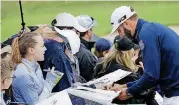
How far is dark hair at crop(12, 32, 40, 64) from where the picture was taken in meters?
4.68

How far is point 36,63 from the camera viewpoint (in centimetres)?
482

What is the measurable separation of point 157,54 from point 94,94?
2.09 feet

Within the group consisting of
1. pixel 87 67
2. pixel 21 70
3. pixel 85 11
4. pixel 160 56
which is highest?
pixel 160 56

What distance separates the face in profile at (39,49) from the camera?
4.75 meters

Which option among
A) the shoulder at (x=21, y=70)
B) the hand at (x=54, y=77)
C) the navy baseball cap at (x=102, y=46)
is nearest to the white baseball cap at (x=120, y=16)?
the hand at (x=54, y=77)

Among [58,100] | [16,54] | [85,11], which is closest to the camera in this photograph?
[58,100]

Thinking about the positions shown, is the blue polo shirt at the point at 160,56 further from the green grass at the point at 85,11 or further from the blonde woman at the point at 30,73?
the green grass at the point at 85,11

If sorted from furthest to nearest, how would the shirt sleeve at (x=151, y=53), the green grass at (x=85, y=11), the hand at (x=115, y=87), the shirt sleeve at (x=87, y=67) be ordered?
the green grass at (x=85, y=11) < the shirt sleeve at (x=87, y=67) < the hand at (x=115, y=87) < the shirt sleeve at (x=151, y=53)

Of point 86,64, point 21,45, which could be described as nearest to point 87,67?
point 86,64

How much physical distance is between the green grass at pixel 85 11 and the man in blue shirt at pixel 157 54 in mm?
14683

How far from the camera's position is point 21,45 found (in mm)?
4758

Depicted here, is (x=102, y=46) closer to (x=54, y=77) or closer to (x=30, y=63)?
(x=54, y=77)

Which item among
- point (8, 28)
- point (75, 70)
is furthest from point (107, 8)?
point (75, 70)

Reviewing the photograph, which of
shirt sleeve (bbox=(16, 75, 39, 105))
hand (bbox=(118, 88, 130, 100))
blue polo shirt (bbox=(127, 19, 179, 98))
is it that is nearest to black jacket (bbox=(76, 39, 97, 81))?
hand (bbox=(118, 88, 130, 100))
